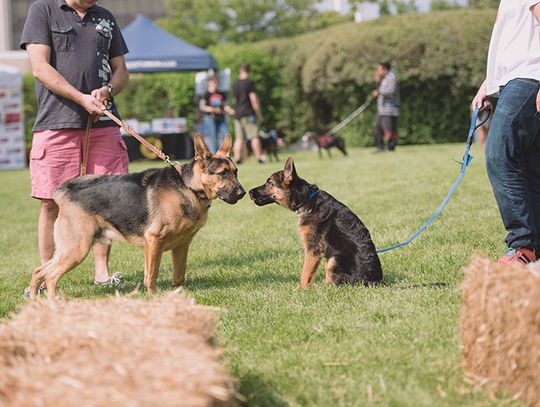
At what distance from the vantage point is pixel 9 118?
858 inches

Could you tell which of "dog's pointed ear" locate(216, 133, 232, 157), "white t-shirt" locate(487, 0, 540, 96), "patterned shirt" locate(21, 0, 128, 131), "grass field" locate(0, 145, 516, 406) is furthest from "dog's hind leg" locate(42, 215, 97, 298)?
"white t-shirt" locate(487, 0, 540, 96)

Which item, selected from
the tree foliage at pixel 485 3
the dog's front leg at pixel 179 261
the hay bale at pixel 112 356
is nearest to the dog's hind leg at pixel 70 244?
the dog's front leg at pixel 179 261

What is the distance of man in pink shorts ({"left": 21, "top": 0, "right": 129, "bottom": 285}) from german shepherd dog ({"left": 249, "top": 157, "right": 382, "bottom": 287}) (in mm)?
1535

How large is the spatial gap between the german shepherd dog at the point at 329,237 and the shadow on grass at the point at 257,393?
201 cm

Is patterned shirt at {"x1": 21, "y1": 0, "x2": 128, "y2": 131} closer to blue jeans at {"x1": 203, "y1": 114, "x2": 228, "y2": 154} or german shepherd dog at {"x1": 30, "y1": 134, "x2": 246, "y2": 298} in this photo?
german shepherd dog at {"x1": 30, "y1": 134, "x2": 246, "y2": 298}

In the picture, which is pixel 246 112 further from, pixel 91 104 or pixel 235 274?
pixel 91 104

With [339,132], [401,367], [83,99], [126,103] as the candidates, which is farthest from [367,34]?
[401,367]

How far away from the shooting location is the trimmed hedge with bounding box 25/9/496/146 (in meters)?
24.4

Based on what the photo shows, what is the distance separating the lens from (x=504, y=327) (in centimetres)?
278

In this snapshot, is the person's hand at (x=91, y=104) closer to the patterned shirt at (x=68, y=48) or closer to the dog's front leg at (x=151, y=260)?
the patterned shirt at (x=68, y=48)

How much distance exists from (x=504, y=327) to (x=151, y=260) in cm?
312

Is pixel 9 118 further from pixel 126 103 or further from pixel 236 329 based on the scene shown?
pixel 236 329

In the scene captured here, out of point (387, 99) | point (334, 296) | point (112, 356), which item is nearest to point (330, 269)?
point (334, 296)

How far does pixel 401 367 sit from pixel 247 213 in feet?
21.2
